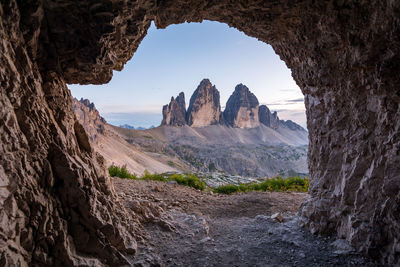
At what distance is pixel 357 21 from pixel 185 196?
6985 millimetres

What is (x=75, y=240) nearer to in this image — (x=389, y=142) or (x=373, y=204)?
(x=373, y=204)

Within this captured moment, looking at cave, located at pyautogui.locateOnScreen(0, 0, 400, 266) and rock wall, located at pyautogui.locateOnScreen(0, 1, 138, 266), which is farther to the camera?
cave, located at pyautogui.locateOnScreen(0, 0, 400, 266)

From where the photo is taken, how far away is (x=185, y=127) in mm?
113062

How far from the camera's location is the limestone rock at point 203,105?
117812 mm

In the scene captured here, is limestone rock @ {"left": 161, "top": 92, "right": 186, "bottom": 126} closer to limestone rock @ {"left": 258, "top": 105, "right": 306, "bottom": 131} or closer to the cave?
limestone rock @ {"left": 258, "top": 105, "right": 306, "bottom": 131}

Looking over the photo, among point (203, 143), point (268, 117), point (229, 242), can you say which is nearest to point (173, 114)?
point (203, 143)

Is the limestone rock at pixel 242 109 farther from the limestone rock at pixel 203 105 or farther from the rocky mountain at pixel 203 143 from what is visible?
the limestone rock at pixel 203 105

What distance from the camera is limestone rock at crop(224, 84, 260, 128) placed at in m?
131

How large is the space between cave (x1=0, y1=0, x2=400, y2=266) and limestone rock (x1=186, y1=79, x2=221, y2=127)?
114 metres

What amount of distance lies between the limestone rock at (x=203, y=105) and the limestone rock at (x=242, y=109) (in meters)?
14.6

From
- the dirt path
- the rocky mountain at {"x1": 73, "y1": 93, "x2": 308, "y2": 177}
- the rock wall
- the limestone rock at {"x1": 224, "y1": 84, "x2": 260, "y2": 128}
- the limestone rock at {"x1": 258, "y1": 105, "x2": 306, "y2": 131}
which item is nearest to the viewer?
the rock wall

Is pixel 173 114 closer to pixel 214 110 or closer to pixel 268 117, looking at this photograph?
pixel 214 110

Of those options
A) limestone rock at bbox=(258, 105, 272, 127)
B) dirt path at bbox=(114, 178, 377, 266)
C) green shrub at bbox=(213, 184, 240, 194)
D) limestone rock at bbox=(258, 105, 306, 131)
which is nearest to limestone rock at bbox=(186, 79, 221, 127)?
limestone rock at bbox=(258, 105, 272, 127)

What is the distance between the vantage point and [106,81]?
13.6 ft
